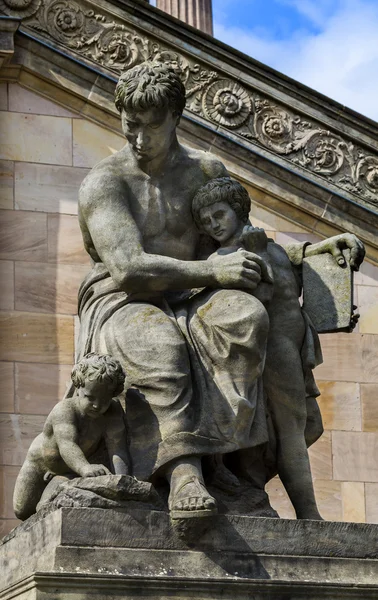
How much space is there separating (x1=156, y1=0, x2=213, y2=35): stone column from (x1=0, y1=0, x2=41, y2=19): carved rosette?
6.07m

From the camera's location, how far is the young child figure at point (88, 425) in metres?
7.88

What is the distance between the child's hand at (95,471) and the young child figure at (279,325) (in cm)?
101

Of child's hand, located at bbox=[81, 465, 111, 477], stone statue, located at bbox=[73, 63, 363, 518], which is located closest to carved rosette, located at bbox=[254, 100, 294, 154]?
stone statue, located at bbox=[73, 63, 363, 518]

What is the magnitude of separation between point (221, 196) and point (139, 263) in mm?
574

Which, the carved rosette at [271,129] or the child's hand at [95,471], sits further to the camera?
the carved rosette at [271,129]

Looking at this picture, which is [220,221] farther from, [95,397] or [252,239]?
[95,397]

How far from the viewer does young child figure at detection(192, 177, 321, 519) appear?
27.6ft

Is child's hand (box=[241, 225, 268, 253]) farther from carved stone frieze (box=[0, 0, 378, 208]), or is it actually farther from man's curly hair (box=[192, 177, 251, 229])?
carved stone frieze (box=[0, 0, 378, 208])

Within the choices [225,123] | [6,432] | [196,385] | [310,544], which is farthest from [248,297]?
[225,123]

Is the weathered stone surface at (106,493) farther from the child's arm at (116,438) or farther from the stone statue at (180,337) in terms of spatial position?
the child's arm at (116,438)

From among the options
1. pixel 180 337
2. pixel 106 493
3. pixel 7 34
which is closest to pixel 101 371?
pixel 180 337

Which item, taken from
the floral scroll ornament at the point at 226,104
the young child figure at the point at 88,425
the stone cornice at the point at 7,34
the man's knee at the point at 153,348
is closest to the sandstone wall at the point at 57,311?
the stone cornice at the point at 7,34

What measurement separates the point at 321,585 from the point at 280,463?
0.90 meters

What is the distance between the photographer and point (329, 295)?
8.66 m
